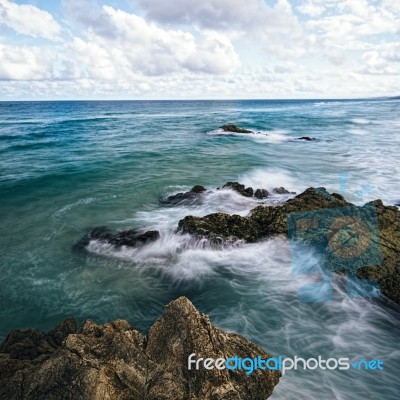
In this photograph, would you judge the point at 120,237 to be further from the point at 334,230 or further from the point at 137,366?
the point at 137,366

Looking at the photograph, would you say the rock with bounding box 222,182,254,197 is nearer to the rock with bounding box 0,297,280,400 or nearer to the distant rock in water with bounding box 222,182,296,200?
the distant rock in water with bounding box 222,182,296,200

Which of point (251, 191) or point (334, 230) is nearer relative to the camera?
point (334, 230)

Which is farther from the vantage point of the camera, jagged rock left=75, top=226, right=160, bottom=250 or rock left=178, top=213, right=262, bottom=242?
jagged rock left=75, top=226, right=160, bottom=250

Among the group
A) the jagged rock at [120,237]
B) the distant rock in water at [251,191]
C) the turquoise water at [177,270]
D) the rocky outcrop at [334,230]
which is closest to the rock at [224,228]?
the rocky outcrop at [334,230]

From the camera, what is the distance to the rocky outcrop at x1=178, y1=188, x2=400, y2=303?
9.88 metres

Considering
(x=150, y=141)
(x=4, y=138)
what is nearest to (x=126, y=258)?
(x=150, y=141)

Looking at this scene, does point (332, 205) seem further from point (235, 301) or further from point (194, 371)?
point (194, 371)

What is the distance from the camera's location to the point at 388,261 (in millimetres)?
9812

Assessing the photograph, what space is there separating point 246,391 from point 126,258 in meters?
8.05

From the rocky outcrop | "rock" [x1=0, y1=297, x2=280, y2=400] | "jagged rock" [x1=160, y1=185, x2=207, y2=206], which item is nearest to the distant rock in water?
"jagged rock" [x1=160, y1=185, x2=207, y2=206]

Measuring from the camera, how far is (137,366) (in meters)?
5.05

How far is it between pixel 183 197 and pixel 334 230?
940cm

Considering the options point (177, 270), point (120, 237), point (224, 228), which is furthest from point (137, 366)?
point (120, 237)

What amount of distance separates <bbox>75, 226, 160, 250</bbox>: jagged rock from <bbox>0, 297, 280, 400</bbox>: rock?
281 inches
